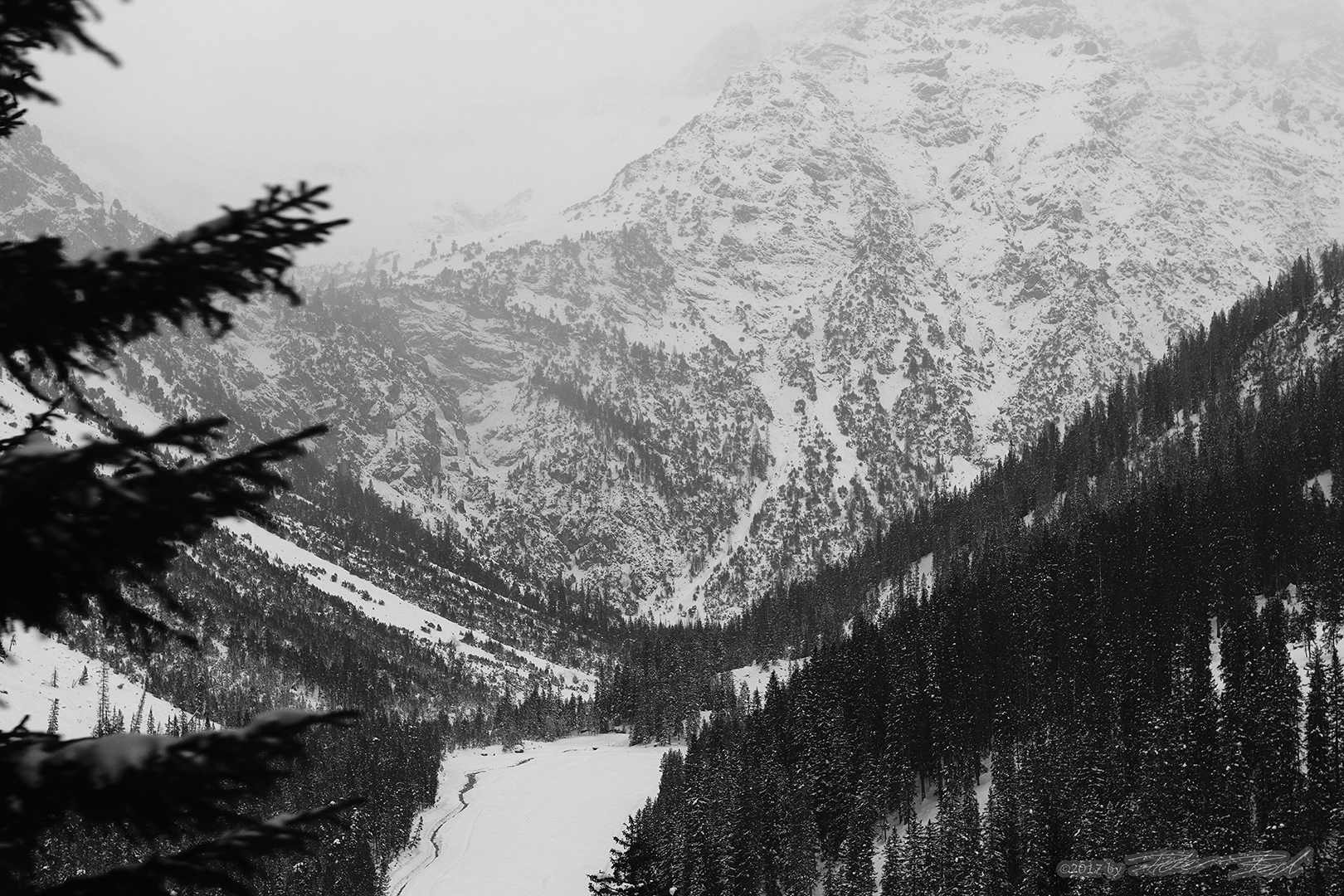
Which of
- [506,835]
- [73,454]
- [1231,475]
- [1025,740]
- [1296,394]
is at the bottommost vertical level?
[506,835]

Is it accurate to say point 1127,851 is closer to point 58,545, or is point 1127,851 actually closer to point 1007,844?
point 1007,844

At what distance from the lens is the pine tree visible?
405 centimetres

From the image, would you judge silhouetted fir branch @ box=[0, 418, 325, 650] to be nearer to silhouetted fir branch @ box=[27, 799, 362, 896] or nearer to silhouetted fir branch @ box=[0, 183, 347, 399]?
silhouetted fir branch @ box=[0, 183, 347, 399]

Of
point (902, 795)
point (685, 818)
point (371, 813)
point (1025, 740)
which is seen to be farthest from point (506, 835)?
point (1025, 740)

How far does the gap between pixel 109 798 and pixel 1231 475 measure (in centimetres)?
16665

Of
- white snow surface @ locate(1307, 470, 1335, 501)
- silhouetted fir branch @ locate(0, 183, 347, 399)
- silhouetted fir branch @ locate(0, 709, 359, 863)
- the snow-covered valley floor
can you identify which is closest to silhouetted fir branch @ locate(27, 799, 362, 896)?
silhouetted fir branch @ locate(0, 709, 359, 863)

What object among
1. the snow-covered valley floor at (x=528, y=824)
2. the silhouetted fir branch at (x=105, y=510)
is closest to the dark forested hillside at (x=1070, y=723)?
the snow-covered valley floor at (x=528, y=824)

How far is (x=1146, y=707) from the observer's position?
89750 mm

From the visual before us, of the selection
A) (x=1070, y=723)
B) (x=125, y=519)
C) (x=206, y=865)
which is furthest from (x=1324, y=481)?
(x=125, y=519)

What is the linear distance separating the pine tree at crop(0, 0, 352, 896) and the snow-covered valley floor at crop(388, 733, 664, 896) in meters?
90.7

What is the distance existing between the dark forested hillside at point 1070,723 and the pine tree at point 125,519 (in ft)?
118

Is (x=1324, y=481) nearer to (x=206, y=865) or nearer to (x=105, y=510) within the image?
(x=206, y=865)

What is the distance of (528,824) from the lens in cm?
13150

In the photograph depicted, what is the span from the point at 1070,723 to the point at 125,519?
335 ft
